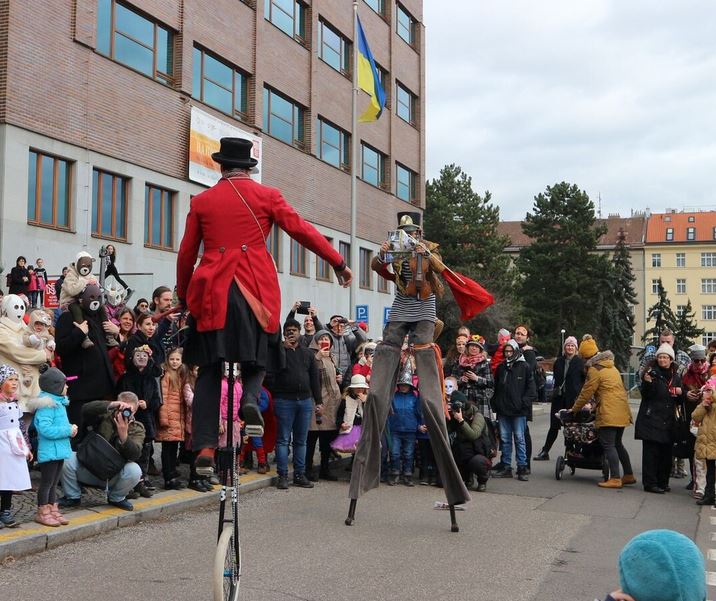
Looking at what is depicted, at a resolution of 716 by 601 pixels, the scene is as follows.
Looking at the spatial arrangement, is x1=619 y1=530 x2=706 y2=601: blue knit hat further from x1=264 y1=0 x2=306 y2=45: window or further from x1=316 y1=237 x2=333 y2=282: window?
x1=316 y1=237 x2=333 y2=282: window

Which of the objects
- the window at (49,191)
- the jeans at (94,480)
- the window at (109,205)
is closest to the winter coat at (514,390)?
the jeans at (94,480)

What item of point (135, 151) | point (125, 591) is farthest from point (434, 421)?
point (135, 151)

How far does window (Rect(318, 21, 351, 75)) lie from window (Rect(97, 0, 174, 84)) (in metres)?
10.8

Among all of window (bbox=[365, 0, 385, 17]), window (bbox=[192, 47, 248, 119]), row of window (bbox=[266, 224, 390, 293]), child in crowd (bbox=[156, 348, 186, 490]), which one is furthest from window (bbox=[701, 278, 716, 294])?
child in crowd (bbox=[156, 348, 186, 490])

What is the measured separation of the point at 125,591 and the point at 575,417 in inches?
334

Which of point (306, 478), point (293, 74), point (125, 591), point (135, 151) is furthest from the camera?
point (293, 74)

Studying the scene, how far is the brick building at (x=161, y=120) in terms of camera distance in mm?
20094

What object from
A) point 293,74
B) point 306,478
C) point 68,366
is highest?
point 293,74

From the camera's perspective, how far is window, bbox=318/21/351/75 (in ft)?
116

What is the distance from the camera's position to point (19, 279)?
17141 mm

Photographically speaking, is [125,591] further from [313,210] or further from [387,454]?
[313,210]

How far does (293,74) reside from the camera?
32750 mm

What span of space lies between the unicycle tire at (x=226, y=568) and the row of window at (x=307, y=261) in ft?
70.8

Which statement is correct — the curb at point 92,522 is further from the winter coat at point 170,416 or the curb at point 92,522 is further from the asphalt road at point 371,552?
the winter coat at point 170,416
